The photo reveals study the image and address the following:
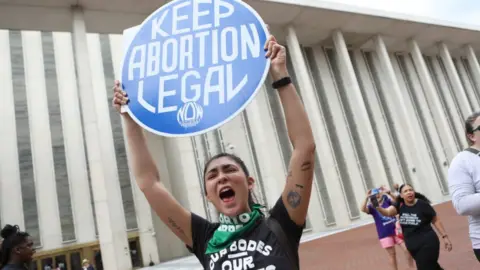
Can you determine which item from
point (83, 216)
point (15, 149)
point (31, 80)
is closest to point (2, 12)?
point (31, 80)

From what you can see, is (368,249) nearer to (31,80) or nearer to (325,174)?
(325,174)

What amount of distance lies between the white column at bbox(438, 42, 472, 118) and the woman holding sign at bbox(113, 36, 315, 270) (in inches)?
1357

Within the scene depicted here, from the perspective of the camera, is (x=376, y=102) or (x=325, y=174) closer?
(x=325, y=174)

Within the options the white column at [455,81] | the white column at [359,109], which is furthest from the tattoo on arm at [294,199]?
the white column at [455,81]

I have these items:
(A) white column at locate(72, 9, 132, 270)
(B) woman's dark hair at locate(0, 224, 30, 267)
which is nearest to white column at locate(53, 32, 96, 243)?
(A) white column at locate(72, 9, 132, 270)

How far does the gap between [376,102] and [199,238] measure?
28013 mm

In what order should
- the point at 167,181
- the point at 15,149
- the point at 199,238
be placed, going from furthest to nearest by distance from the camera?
the point at 167,181 < the point at 15,149 < the point at 199,238

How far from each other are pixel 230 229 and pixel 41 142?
22.8 meters

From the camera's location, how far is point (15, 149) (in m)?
21.0

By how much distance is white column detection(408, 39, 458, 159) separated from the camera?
28250 millimetres

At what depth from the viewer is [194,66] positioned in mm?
1864

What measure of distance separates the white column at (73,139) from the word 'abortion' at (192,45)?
69.3 feet

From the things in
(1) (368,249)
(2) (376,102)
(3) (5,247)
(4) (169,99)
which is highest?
(2) (376,102)

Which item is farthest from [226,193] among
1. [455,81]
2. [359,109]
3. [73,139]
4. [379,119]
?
[455,81]
